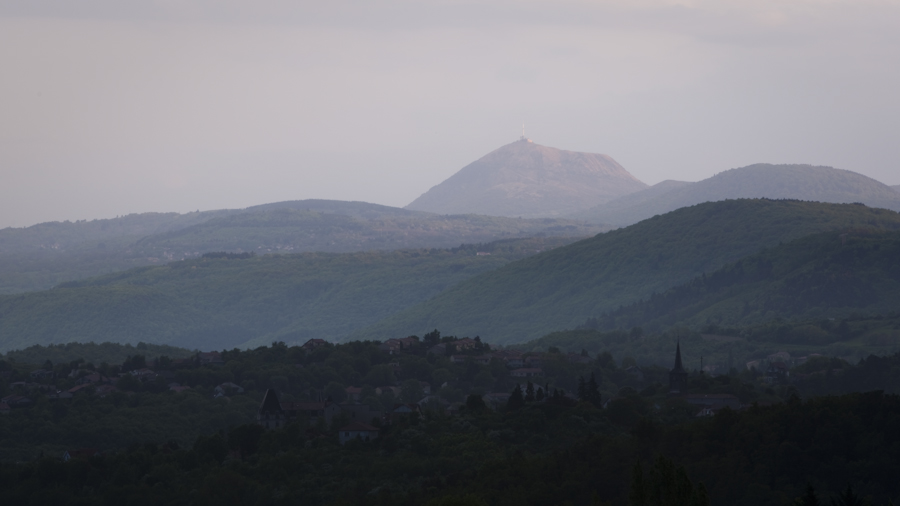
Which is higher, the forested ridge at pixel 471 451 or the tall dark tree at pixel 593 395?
the tall dark tree at pixel 593 395

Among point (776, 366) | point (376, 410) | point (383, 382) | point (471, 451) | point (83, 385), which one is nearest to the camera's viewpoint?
point (471, 451)

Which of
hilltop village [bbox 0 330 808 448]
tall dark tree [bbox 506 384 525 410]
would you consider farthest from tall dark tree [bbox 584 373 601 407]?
tall dark tree [bbox 506 384 525 410]

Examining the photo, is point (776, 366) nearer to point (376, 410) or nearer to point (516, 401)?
point (516, 401)

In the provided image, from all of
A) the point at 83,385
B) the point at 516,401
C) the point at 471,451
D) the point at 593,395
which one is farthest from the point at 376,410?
the point at 83,385

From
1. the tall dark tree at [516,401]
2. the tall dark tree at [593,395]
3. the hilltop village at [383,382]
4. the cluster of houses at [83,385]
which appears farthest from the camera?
the cluster of houses at [83,385]

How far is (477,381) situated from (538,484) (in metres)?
47.7

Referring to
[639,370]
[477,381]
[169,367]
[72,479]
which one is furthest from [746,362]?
[72,479]

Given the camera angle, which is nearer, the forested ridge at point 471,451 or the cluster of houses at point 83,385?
the forested ridge at point 471,451

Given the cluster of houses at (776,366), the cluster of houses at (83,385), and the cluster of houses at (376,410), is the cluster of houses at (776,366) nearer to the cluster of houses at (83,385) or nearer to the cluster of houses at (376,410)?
the cluster of houses at (376,410)

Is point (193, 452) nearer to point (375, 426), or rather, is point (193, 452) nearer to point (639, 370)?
point (375, 426)

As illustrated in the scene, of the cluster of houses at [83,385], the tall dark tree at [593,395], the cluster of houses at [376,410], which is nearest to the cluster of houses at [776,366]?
the cluster of houses at [376,410]

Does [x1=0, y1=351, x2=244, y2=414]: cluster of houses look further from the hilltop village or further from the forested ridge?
the forested ridge

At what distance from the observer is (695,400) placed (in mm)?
107875

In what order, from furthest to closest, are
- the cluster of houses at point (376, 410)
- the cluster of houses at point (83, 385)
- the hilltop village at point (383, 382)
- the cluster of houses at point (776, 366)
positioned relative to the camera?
the cluster of houses at point (776, 366)
the cluster of houses at point (83, 385)
the hilltop village at point (383, 382)
the cluster of houses at point (376, 410)
